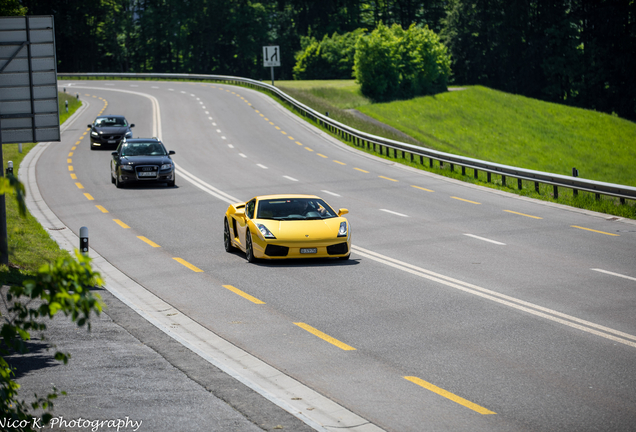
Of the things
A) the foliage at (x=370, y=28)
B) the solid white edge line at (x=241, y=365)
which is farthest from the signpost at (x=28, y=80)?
the foliage at (x=370, y=28)

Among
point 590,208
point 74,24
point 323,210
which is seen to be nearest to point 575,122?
point 590,208

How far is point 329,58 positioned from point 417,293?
317ft

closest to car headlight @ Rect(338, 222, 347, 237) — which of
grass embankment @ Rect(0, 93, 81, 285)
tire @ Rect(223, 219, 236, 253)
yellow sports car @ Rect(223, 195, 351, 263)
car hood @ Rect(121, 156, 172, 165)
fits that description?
yellow sports car @ Rect(223, 195, 351, 263)

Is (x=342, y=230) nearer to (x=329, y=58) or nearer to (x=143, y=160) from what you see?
(x=143, y=160)

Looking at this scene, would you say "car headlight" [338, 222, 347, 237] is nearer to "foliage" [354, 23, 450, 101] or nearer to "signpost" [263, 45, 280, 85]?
"signpost" [263, 45, 280, 85]

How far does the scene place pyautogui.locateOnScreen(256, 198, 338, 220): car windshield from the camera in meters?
14.3

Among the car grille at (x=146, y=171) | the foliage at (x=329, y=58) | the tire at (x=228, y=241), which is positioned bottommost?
the tire at (x=228, y=241)

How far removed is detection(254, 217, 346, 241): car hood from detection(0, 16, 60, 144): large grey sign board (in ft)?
15.2

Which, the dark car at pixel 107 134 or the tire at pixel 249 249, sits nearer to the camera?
the tire at pixel 249 249

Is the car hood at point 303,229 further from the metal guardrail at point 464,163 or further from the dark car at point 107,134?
the dark car at point 107,134

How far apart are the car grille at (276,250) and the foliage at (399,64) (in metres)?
63.7

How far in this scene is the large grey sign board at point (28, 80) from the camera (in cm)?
1348

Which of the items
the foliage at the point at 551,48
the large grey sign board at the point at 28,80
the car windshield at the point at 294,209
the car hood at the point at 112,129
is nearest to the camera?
the large grey sign board at the point at 28,80

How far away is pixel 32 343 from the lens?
859cm
